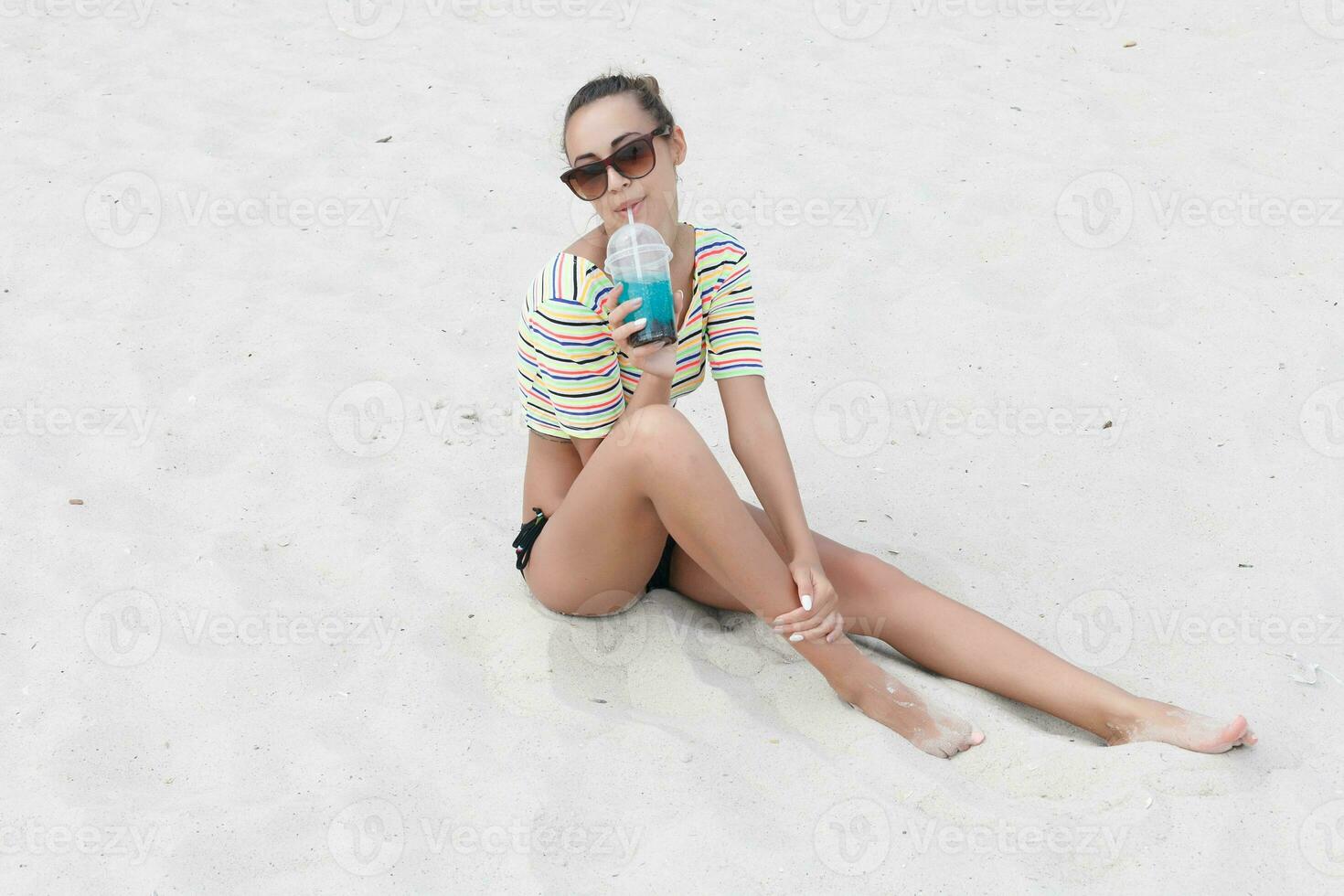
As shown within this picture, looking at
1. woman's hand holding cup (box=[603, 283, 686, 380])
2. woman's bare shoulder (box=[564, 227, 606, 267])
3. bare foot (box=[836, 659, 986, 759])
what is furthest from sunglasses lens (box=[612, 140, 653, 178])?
bare foot (box=[836, 659, 986, 759])

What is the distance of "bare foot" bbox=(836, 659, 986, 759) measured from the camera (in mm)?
2420

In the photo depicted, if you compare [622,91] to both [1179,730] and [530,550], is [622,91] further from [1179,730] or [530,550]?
[1179,730]

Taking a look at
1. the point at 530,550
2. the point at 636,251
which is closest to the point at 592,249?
the point at 636,251

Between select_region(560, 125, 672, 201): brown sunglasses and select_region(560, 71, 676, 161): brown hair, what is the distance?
0.19 ft

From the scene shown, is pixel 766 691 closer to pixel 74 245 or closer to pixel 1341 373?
pixel 1341 373

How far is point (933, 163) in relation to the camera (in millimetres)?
4523

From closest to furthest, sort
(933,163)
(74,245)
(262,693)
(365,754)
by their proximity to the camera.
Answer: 1. (365,754)
2. (262,693)
3. (74,245)
4. (933,163)

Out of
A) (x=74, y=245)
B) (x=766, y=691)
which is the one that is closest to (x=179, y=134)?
(x=74, y=245)

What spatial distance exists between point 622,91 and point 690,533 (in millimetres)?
893

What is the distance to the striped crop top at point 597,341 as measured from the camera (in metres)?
2.44

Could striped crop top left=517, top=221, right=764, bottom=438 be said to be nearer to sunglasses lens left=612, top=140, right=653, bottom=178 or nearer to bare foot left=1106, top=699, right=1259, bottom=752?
sunglasses lens left=612, top=140, right=653, bottom=178

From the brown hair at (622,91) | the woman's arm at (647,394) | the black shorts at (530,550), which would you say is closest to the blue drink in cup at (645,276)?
the woman's arm at (647,394)

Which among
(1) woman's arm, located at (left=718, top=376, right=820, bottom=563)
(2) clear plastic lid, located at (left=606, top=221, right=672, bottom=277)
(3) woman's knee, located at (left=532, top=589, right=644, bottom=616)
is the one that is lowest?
(3) woman's knee, located at (left=532, top=589, right=644, bottom=616)

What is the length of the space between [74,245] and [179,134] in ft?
2.53
